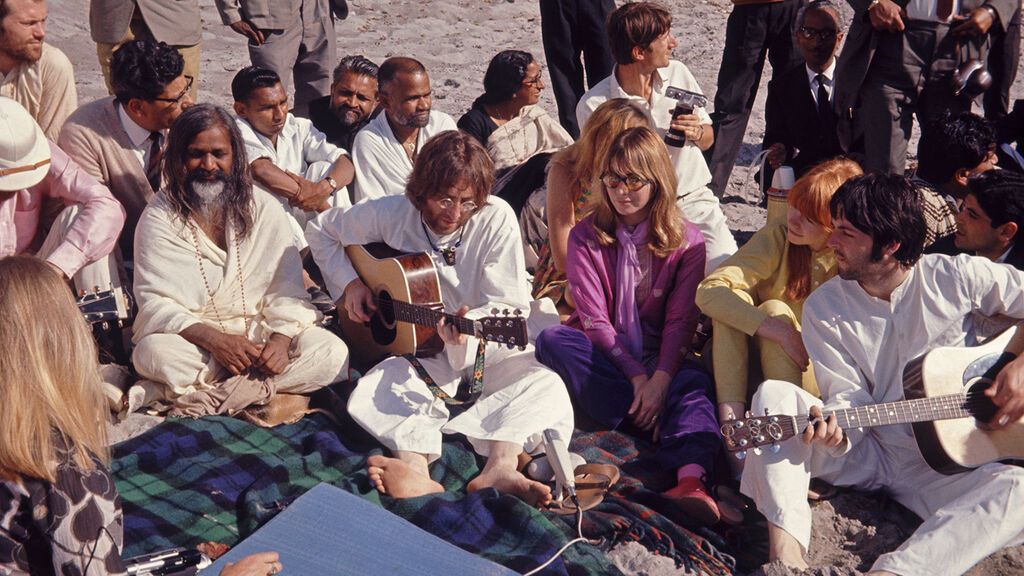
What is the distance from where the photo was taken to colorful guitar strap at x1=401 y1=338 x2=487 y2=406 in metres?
5.41

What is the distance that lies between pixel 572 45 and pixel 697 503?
4.79 m

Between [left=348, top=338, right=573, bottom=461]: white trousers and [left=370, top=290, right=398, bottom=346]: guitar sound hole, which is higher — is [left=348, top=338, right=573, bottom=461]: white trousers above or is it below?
below

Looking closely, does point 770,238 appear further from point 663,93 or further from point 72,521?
point 72,521

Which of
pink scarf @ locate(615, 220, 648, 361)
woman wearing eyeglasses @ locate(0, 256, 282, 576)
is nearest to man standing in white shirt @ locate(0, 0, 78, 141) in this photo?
pink scarf @ locate(615, 220, 648, 361)

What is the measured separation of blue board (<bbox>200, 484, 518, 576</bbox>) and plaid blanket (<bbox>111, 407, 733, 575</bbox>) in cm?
17

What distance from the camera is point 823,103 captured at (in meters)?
7.63

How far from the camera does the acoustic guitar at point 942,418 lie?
175 inches

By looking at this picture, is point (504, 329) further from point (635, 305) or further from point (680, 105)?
point (680, 105)

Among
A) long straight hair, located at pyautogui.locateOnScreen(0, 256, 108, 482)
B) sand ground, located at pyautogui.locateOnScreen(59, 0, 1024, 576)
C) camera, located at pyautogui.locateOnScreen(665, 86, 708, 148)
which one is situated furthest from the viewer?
sand ground, located at pyautogui.locateOnScreen(59, 0, 1024, 576)

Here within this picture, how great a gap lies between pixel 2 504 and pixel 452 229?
2.92 meters

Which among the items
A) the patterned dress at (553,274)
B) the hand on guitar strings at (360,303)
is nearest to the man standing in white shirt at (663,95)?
the patterned dress at (553,274)

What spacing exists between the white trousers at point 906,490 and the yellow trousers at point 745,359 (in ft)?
1.52

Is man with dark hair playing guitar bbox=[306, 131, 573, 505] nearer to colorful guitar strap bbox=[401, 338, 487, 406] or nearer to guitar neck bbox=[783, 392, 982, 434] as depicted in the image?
colorful guitar strap bbox=[401, 338, 487, 406]

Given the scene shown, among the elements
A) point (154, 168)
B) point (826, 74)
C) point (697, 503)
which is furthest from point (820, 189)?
point (154, 168)
